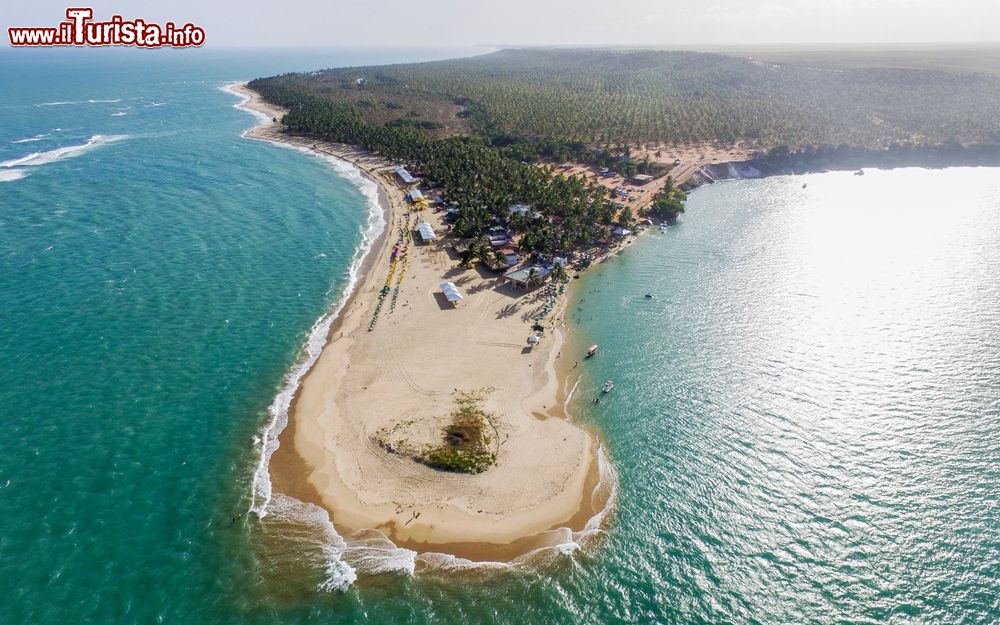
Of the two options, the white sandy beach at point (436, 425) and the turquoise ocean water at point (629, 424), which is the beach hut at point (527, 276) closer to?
the white sandy beach at point (436, 425)

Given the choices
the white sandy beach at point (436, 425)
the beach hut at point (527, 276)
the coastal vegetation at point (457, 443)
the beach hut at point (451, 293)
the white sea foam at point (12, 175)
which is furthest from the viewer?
the white sea foam at point (12, 175)

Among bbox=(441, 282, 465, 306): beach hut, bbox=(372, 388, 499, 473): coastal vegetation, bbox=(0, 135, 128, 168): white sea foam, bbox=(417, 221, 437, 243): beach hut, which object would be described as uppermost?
bbox=(0, 135, 128, 168): white sea foam

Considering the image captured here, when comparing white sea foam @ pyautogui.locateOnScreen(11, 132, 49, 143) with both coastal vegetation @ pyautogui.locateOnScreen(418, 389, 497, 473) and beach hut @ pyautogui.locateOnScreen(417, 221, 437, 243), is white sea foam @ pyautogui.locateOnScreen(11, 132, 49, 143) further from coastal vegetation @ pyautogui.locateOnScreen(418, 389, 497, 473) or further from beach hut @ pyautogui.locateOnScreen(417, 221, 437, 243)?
coastal vegetation @ pyautogui.locateOnScreen(418, 389, 497, 473)

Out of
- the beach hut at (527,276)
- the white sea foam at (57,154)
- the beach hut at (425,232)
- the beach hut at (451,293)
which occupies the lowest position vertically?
the beach hut at (451,293)

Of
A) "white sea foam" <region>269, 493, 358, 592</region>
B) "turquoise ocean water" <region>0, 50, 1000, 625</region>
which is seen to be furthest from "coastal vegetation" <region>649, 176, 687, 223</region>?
"white sea foam" <region>269, 493, 358, 592</region>

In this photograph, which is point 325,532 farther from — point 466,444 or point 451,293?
point 451,293

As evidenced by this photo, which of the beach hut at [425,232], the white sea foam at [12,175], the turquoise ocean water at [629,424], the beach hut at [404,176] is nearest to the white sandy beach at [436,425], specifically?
the turquoise ocean water at [629,424]

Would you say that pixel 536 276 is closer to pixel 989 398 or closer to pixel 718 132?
pixel 989 398


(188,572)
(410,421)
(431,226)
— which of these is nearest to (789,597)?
(410,421)
